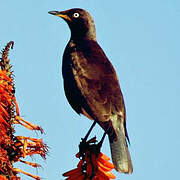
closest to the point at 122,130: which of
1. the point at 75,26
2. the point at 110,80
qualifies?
the point at 110,80

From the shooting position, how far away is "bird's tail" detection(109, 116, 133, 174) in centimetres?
476

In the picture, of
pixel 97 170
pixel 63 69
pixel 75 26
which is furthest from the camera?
pixel 75 26

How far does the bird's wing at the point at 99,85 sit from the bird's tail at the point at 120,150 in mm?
188

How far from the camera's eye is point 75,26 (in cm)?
913

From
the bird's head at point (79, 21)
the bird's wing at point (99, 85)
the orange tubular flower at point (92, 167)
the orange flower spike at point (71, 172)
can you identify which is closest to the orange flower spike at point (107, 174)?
the orange tubular flower at point (92, 167)

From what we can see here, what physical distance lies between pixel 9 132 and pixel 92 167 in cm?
76

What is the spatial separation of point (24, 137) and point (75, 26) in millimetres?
5598

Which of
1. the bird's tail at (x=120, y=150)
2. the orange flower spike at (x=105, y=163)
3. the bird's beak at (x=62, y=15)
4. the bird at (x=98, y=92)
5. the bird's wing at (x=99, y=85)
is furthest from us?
the bird's beak at (x=62, y=15)

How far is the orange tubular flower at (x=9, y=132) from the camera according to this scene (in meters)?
3.32

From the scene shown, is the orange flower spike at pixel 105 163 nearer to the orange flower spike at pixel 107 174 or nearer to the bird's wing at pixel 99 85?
the orange flower spike at pixel 107 174

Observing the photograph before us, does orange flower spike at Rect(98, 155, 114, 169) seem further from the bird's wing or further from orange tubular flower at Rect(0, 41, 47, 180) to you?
the bird's wing

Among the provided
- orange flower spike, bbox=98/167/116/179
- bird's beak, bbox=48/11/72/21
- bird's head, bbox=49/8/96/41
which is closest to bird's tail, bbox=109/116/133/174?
orange flower spike, bbox=98/167/116/179

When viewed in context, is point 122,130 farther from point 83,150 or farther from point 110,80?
point 83,150

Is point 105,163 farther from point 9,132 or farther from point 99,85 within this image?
point 99,85
